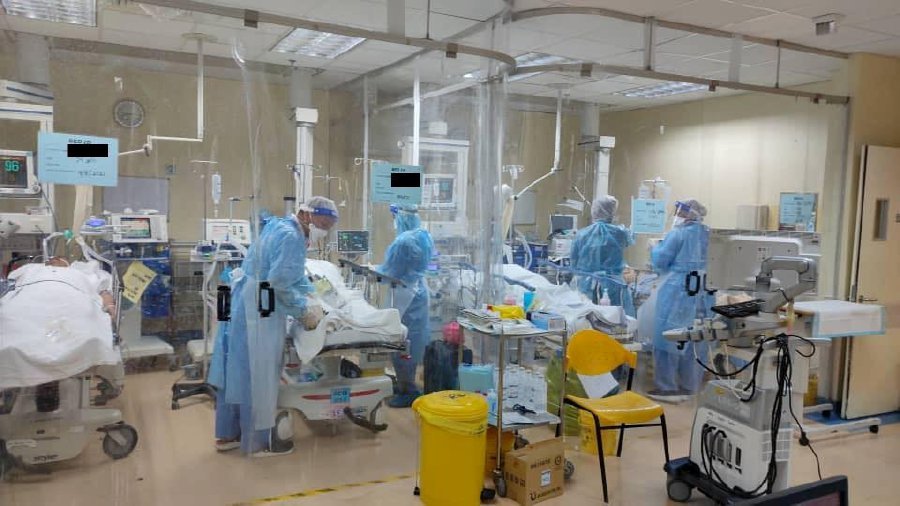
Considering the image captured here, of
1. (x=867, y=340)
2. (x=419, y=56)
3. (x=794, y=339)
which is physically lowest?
(x=867, y=340)

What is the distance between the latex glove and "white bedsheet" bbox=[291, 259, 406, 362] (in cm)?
3

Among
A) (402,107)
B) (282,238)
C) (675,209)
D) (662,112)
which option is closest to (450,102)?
(402,107)

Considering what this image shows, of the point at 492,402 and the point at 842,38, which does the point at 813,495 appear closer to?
the point at 492,402

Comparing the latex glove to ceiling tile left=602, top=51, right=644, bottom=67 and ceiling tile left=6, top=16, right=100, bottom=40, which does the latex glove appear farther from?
ceiling tile left=602, top=51, right=644, bottom=67

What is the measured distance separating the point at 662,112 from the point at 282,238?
3401 millimetres

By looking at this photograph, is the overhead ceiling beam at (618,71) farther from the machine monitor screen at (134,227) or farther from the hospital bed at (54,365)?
the hospital bed at (54,365)

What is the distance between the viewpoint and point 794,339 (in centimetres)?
275

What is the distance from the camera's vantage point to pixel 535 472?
2.87 metres

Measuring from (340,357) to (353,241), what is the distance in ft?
2.24

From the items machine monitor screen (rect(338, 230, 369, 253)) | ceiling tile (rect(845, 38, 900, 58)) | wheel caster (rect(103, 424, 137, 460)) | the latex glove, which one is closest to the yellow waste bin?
the latex glove

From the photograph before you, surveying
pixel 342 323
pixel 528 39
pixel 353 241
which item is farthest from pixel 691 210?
pixel 342 323

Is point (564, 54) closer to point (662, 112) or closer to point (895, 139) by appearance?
point (662, 112)

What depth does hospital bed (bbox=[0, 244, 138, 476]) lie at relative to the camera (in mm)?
2598

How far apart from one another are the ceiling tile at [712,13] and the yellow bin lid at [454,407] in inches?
95.7
